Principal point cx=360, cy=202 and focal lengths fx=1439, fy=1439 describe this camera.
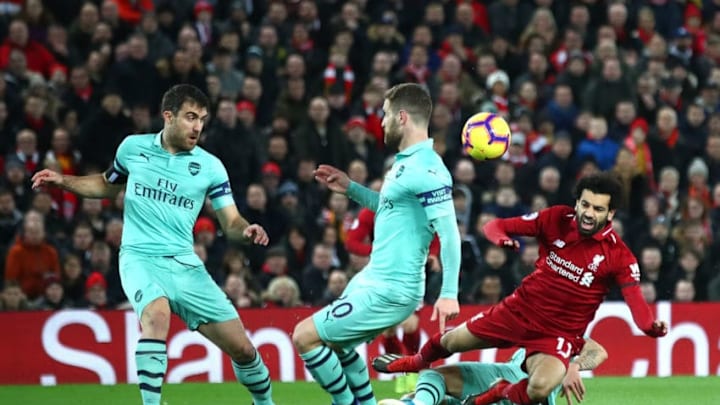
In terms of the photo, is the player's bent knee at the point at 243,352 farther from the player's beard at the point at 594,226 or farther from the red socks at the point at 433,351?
the player's beard at the point at 594,226

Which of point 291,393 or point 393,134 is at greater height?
point 393,134

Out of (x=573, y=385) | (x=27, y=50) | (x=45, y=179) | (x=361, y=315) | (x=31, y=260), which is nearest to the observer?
(x=361, y=315)

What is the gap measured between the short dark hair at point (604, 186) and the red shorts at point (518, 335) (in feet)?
2.70

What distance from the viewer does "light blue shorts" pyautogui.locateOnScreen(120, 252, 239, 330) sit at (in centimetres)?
838

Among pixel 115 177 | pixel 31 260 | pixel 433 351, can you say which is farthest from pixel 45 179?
pixel 31 260

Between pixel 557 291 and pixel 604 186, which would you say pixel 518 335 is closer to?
pixel 557 291

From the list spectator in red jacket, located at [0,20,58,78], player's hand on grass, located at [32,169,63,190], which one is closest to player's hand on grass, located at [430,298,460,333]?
player's hand on grass, located at [32,169,63,190]

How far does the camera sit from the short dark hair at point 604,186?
8312mm

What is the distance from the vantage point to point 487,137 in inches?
413

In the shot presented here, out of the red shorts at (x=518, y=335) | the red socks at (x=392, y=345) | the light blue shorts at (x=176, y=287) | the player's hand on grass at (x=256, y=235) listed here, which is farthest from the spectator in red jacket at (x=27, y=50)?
the red shorts at (x=518, y=335)

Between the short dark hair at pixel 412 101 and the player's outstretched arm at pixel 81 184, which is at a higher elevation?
the short dark hair at pixel 412 101

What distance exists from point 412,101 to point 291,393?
400 cm

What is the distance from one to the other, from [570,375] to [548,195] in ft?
19.9

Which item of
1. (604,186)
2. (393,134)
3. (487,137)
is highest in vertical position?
(393,134)
